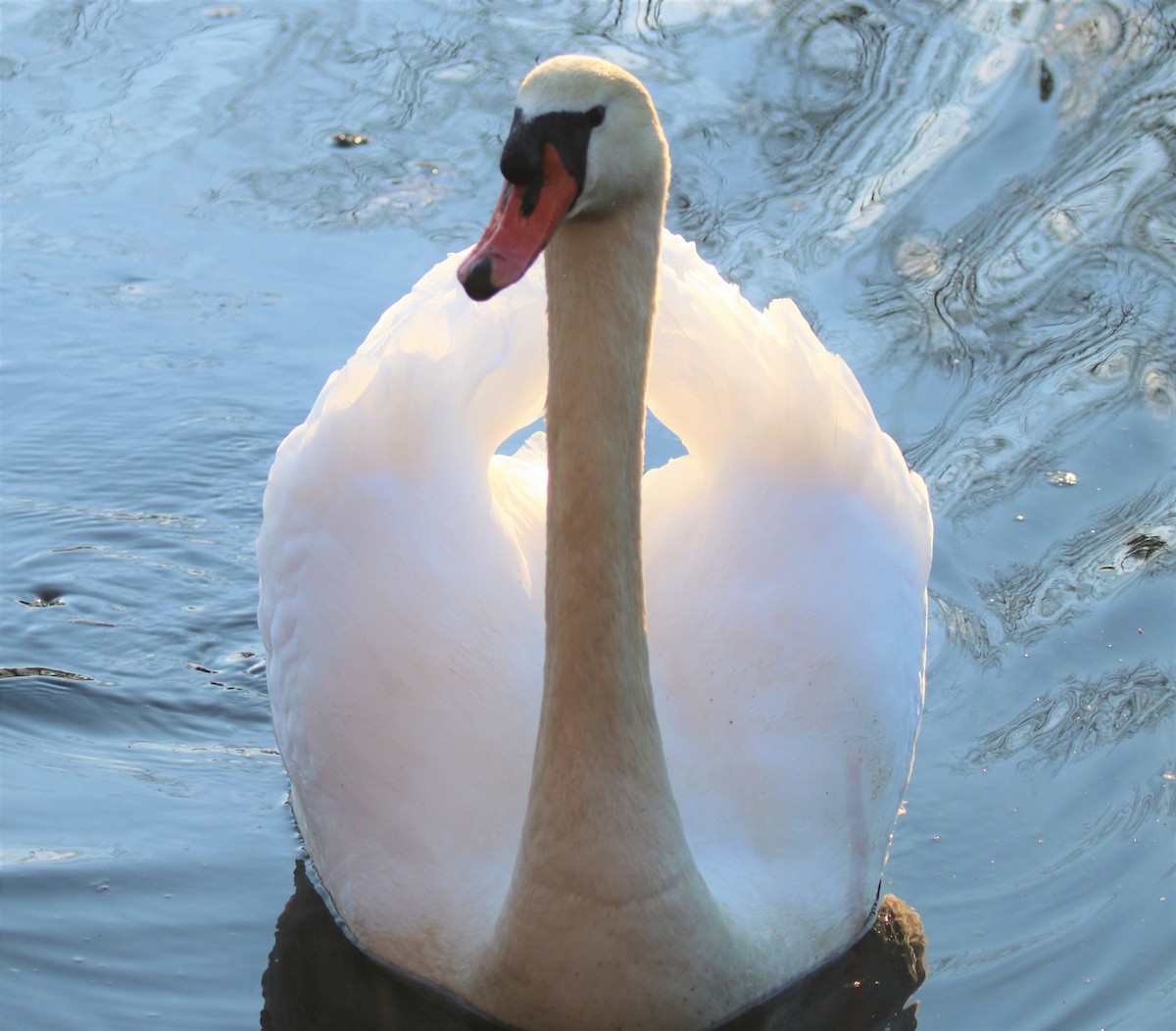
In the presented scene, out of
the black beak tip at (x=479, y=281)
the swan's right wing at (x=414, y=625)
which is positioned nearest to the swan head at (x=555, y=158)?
the black beak tip at (x=479, y=281)

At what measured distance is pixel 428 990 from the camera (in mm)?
3924

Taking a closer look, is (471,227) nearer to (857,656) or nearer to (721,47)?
(721,47)

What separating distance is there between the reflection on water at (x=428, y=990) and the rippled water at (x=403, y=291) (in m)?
0.01

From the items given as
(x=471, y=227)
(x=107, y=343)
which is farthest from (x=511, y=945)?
(x=471, y=227)

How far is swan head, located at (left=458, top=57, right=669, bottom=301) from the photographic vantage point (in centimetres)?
285

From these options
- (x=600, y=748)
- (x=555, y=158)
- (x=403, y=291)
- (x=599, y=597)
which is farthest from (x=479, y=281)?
(x=403, y=291)

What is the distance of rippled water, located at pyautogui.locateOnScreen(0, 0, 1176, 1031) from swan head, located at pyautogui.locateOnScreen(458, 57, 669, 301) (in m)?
1.81

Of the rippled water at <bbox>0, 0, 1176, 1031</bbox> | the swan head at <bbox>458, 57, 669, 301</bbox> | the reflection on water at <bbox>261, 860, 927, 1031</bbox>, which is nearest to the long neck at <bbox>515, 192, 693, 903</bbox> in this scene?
the swan head at <bbox>458, 57, 669, 301</bbox>

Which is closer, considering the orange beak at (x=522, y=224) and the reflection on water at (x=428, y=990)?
the orange beak at (x=522, y=224)

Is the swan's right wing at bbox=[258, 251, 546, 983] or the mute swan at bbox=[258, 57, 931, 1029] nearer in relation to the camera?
the mute swan at bbox=[258, 57, 931, 1029]

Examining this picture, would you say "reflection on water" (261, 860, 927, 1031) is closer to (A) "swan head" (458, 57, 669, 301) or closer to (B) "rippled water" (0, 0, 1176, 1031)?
(B) "rippled water" (0, 0, 1176, 1031)

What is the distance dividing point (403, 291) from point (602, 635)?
4075 millimetres

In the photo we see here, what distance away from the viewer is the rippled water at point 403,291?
174 inches

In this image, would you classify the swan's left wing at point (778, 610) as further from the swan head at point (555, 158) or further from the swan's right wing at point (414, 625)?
the swan head at point (555, 158)
